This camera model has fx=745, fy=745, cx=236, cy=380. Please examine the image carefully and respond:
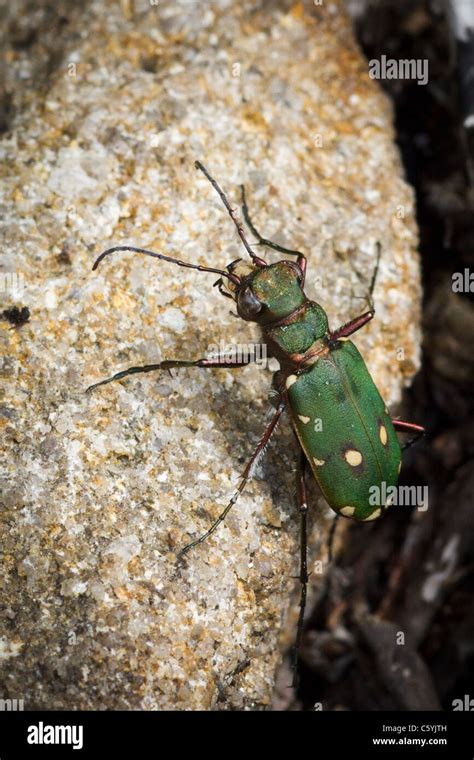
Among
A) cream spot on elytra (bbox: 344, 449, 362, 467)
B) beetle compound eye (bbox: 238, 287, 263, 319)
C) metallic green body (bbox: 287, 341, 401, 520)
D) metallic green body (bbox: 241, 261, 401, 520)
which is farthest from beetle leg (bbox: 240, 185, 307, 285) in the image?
cream spot on elytra (bbox: 344, 449, 362, 467)

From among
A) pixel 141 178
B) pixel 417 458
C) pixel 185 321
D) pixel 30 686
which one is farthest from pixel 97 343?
pixel 417 458

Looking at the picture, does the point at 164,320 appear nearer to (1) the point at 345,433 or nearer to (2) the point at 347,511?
(1) the point at 345,433

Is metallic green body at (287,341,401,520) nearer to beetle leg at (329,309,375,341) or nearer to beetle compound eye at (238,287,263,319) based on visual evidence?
beetle leg at (329,309,375,341)

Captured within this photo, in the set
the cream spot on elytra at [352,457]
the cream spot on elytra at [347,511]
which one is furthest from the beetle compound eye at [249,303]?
the cream spot on elytra at [347,511]

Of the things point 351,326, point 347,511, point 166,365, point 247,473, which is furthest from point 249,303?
point 347,511

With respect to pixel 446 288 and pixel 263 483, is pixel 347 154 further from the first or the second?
pixel 263 483

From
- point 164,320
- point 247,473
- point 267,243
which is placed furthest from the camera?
point 267,243
